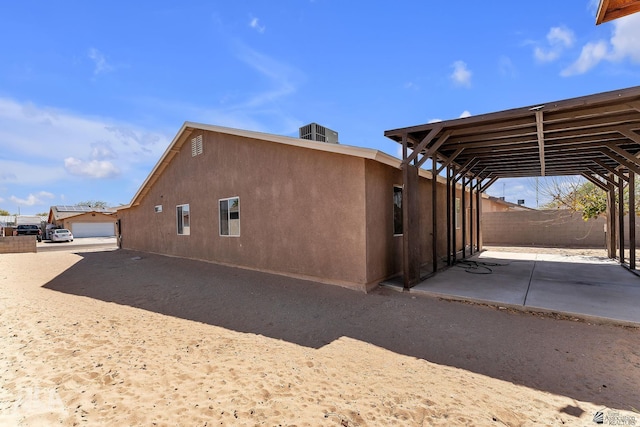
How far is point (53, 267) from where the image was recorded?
10672mm

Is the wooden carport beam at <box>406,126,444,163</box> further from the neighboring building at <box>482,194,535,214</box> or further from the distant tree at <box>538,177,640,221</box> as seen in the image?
the neighboring building at <box>482,194,535,214</box>

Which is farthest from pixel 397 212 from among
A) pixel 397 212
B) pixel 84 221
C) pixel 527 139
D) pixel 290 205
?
pixel 84 221

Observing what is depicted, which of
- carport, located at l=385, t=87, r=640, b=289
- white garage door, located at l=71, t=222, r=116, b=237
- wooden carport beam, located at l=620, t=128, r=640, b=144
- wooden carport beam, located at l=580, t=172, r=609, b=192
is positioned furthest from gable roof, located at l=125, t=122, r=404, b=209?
white garage door, located at l=71, t=222, r=116, b=237

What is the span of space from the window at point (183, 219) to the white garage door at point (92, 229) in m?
29.6

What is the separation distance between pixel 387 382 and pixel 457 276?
18.6 feet

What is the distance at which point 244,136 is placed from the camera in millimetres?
8781

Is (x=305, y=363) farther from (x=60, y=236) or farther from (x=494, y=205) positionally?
(x=60, y=236)

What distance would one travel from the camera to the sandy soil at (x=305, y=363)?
2672 mm

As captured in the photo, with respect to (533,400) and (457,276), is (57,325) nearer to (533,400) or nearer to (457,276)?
(533,400)

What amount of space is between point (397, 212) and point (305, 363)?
5.23 metres

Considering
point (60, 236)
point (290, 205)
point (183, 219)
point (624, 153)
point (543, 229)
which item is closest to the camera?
point (624, 153)

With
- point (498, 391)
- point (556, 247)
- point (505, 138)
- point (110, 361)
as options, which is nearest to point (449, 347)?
point (498, 391)

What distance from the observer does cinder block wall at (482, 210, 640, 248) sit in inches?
595

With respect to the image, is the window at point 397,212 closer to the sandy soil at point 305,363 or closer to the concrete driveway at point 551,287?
the concrete driveway at point 551,287
